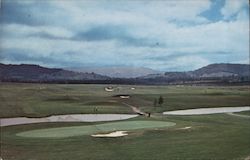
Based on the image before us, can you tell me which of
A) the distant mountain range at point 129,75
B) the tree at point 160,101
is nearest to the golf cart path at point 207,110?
the distant mountain range at point 129,75

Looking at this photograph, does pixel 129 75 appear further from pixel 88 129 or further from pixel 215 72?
pixel 215 72

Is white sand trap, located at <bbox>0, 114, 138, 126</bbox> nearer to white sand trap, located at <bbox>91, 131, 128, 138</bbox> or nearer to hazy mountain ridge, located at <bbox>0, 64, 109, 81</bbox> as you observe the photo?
hazy mountain ridge, located at <bbox>0, 64, 109, 81</bbox>

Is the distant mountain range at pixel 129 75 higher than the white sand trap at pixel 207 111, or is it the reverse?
the distant mountain range at pixel 129 75

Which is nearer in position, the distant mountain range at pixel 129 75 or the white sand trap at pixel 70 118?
the distant mountain range at pixel 129 75

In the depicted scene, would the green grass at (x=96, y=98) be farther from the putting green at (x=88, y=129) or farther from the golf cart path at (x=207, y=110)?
the putting green at (x=88, y=129)

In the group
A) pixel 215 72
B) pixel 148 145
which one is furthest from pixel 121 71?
pixel 148 145
